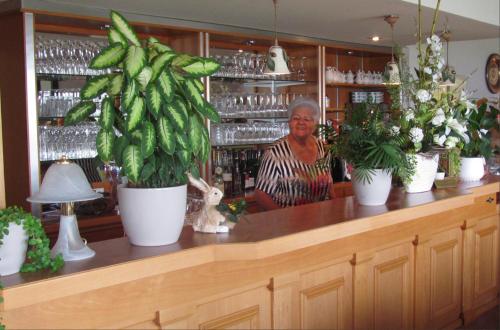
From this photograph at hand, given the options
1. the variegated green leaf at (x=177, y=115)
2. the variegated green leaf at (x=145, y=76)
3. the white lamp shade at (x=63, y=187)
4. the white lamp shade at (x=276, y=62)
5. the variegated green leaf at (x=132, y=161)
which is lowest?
the white lamp shade at (x=63, y=187)

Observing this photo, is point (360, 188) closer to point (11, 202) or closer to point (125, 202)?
point (125, 202)

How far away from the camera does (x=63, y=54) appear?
14.1 feet

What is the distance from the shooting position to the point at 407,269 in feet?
10.5

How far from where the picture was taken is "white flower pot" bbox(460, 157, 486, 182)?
3.88m

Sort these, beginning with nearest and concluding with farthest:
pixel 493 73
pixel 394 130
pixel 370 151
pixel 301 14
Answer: pixel 370 151 < pixel 394 130 < pixel 301 14 < pixel 493 73

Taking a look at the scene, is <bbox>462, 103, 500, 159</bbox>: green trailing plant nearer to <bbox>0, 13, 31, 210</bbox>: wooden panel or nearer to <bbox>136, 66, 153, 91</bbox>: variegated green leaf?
<bbox>136, 66, 153, 91</bbox>: variegated green leaf

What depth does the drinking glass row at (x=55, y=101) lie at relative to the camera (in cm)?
421

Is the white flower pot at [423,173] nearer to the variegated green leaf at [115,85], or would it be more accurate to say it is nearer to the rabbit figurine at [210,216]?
the rabbit figurine at [210,216]

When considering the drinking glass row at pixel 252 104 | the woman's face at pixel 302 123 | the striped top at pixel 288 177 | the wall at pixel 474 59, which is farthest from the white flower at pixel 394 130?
the wall at pixel 474 59

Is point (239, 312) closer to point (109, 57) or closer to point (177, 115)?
point (177, 115)

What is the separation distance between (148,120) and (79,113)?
0.22 meters

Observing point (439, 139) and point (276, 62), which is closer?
point (439, 139)

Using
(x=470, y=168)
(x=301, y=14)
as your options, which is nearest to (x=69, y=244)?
(x=470, y=168)

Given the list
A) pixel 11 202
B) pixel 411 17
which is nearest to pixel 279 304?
pixel 11 202
